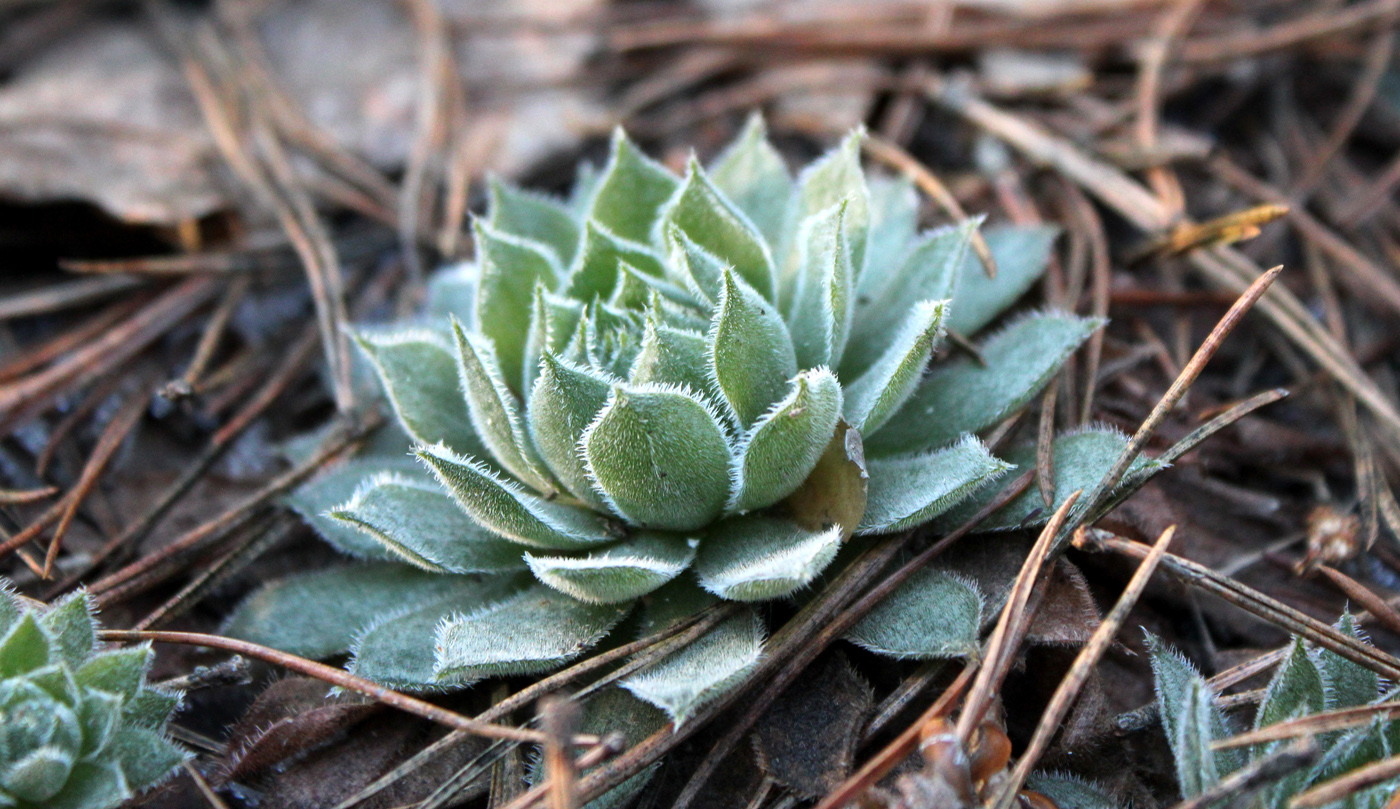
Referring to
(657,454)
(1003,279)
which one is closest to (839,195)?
(1003,279)

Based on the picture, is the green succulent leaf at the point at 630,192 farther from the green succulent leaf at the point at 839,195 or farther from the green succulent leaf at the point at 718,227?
the green succulent leaf at the point at 839,195

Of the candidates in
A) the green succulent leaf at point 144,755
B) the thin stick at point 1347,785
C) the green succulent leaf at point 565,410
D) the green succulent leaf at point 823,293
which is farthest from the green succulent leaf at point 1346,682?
the green succulent leaf at point 144,755

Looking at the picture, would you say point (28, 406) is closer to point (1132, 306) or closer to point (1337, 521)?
point (1132, 306)

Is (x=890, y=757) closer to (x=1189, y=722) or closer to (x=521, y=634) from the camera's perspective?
(x=1189, y=722)

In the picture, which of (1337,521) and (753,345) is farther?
(1337,521)

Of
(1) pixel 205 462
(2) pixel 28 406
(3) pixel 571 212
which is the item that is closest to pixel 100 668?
(1) pixel 205 462
